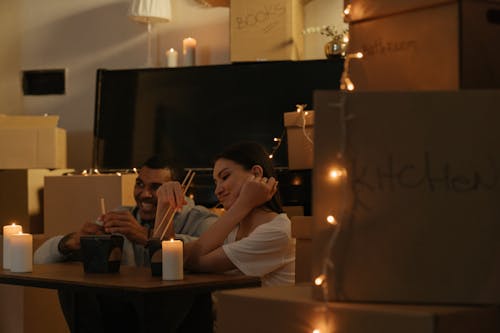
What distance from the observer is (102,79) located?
16.8 feet

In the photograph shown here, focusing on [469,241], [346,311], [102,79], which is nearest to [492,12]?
[469,241]

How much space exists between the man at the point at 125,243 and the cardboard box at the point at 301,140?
17.4 inches

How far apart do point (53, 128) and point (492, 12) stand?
3.87 m

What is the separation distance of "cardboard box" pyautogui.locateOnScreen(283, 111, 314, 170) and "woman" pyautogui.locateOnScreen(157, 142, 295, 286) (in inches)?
3.9

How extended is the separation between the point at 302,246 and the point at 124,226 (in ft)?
2.04

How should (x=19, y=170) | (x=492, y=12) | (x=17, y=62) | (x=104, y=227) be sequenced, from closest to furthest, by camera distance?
(x=492, y=12) → (x=104, y=227) → (x=19, y=170) → (x=17, y=62)

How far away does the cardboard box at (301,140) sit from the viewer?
2.83 meters

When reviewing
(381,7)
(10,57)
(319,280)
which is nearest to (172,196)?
(381,7)

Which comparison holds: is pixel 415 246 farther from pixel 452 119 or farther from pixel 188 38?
pixel 188 38

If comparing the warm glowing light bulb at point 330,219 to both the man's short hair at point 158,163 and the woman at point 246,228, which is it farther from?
the man's short hair at point 158,163

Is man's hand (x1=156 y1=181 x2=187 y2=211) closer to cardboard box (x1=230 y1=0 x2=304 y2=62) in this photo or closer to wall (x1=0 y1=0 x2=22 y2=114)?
cardboard box (x1=230 y1=0 x2=304 y2=62)

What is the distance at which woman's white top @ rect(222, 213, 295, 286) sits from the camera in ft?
8.30

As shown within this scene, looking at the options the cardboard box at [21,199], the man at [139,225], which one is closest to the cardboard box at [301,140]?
the man at [139,225]

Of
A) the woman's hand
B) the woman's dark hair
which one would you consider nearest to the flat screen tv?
the woman's dark hair
